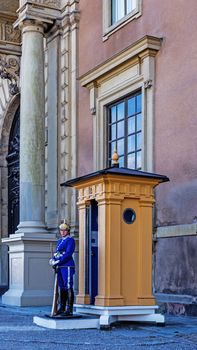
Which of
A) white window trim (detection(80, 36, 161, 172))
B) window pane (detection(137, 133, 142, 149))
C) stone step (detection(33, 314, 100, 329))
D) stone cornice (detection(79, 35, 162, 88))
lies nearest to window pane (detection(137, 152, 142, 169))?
window pane (detection(137, 133, 142, 149))

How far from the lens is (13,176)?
2078 centimetres

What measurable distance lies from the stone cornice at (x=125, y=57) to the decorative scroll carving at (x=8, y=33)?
5.03 meters

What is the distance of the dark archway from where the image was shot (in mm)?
20422

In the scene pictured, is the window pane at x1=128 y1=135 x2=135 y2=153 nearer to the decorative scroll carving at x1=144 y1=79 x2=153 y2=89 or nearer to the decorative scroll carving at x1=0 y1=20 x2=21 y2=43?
the decorative scroll carving at x1=144 y1=79 x2=153 y2=89

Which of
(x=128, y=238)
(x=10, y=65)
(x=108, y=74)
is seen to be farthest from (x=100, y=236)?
(x=10, y=65)

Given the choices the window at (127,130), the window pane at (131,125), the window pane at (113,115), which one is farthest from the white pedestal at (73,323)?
the window pane at (113,115)

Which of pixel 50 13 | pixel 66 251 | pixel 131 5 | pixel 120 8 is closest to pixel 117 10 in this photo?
pixel 120 8

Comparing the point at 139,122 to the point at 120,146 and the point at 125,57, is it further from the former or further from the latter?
the point at 125,57

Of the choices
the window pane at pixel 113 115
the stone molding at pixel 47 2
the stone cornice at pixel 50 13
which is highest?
the stone molding at pixel 47 2

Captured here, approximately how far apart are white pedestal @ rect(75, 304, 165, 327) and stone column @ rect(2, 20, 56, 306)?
5.21 meters

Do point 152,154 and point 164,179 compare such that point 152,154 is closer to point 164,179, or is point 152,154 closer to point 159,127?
point 159,127

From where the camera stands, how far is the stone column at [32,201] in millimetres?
15281

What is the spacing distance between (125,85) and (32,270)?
473 cm

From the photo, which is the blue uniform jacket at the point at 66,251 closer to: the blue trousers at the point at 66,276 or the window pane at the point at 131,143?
the blue trousers at the point at 66,276
